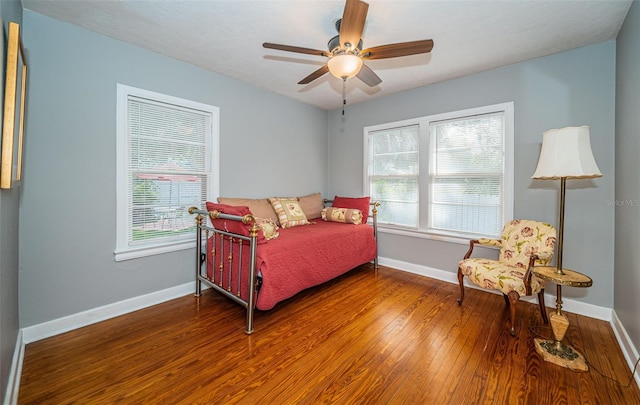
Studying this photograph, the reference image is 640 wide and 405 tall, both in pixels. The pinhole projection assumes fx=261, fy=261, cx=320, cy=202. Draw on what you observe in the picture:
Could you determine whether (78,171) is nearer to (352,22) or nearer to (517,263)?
(352,22)

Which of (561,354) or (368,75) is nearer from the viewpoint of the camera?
(561,354)

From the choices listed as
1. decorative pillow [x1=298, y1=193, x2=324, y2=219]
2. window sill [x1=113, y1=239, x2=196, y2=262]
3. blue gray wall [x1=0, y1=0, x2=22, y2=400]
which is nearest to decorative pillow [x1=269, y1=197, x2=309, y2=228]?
decorative pillow [x1=298, y1=193, x2=324, y2=219]

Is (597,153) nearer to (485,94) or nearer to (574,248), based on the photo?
(574,248)

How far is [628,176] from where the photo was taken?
74.7 inches

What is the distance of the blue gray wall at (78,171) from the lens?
193 cm

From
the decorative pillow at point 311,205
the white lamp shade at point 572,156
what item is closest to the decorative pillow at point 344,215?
the decorative pillow at point 311,205

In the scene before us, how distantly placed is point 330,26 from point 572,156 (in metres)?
2.00

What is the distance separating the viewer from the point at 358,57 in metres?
1.87

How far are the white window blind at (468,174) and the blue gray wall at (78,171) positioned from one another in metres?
2.89

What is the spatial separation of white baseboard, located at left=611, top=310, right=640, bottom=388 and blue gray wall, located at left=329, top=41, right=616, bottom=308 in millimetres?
245

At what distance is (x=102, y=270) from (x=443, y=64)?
381cm

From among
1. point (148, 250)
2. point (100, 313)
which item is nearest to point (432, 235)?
point (148, 250)

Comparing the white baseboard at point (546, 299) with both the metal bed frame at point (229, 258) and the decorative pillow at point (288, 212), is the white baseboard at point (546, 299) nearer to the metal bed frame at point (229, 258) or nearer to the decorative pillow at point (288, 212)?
the decorative pillow at point (288, 212)

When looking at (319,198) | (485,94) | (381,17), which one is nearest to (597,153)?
(485,94)
